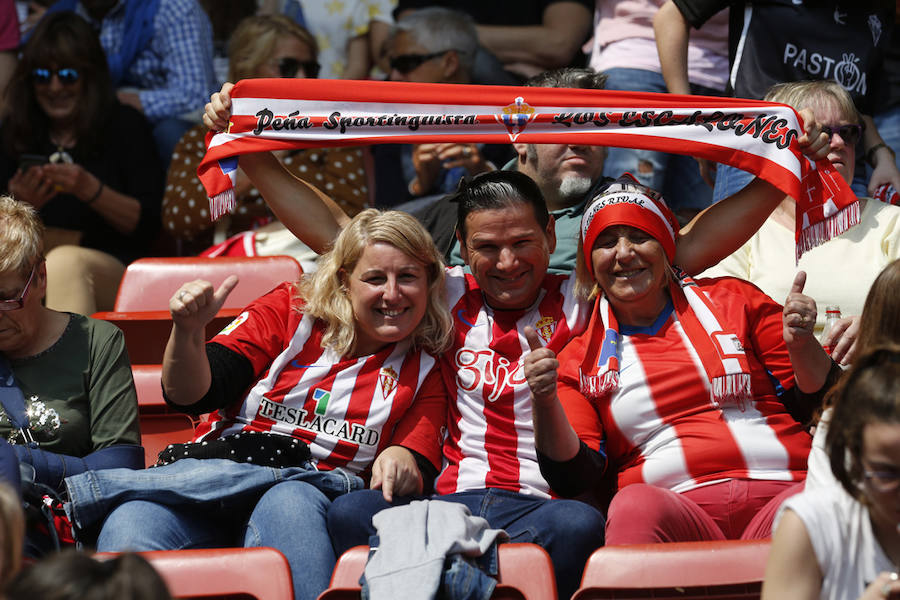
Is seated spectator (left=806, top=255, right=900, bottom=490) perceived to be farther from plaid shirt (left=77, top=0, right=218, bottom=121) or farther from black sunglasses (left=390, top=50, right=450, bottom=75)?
plaid shirt (left=77, top=0, right=218, bottom=121)

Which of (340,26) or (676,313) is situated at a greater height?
(340,26)

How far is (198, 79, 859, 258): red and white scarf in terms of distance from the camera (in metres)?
3.22

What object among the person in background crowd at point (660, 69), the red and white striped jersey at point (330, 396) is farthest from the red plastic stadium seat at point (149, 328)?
the person in background crowd at point (660, 69)

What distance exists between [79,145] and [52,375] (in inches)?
85.3

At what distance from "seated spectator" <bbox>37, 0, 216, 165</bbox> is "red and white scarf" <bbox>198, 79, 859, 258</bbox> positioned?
2.00 metres

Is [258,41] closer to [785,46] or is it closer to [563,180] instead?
[563,180]

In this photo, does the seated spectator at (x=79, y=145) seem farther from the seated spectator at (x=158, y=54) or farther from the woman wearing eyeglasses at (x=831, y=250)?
the woman wearing eyeglasses at (x=831, y=250)

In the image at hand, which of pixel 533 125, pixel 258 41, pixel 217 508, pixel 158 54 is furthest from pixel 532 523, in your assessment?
pixel 158 54

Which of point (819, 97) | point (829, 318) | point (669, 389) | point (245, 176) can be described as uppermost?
point (819, 97)

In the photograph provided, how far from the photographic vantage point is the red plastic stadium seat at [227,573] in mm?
2260

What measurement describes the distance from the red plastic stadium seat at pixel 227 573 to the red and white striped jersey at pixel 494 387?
0.72 m

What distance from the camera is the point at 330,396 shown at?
2.98 metres

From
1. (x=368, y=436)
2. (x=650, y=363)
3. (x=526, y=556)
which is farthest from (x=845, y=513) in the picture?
(x=368, y=436)

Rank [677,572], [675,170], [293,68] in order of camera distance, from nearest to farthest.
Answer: [677,572]
[675,170]
[293,68]
